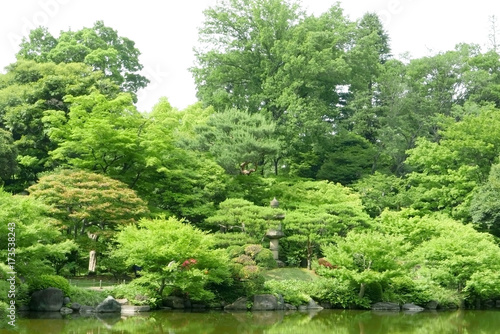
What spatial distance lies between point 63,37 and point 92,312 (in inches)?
745

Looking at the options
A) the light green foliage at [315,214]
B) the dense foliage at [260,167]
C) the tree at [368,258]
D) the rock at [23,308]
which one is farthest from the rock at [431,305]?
the rock at [23,308]

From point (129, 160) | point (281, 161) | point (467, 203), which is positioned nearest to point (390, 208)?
point (467, 203)

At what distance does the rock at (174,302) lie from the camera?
57.3 ft

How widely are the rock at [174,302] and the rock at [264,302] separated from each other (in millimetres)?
2056

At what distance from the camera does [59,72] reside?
25.1m

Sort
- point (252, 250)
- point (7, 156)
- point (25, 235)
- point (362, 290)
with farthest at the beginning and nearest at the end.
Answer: point (7, 156)
point (252, 250)
point (362, 290)
point (25, 235)

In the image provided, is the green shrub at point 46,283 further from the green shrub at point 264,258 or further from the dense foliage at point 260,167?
the green shrub at point 264,258

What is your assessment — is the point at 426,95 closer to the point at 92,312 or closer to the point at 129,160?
the point at 129,160

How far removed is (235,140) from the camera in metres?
24.5

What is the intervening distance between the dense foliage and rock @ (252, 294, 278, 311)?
27 cm

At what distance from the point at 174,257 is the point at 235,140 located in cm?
890

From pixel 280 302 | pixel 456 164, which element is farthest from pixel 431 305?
pixel 456 164

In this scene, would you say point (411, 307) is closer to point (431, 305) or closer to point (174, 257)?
point (431, 305)

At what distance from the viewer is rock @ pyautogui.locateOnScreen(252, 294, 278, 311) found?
706 inches
